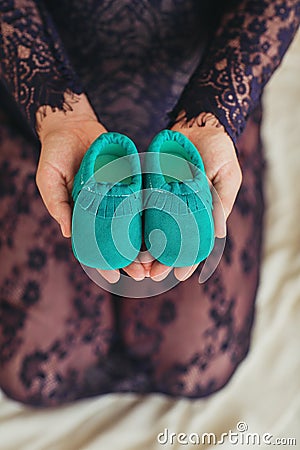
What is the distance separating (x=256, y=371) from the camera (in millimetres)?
875

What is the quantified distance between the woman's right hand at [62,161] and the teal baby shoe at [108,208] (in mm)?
28

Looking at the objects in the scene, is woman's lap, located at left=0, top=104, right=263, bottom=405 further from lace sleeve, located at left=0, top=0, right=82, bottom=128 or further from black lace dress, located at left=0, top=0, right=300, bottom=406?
lace sleeve, located at left=0, top=0, right=82, bottom=128

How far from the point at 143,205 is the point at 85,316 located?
32cm

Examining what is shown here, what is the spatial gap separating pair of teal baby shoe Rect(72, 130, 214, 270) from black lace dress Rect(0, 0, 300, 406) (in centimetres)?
23

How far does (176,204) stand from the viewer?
54 centimetres

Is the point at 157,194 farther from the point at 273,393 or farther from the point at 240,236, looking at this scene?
the point at 273,393

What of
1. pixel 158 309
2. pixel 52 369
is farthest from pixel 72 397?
pixel 158 309

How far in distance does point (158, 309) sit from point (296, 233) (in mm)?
286

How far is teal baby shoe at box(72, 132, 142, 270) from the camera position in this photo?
1.77 ft

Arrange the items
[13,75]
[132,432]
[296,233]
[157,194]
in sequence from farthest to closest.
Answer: [296,233] → [132,432] → [13,75] → [157,194]

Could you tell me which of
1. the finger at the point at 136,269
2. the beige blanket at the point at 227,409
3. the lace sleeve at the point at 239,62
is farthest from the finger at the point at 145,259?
the beige blanket at the point at 227,409

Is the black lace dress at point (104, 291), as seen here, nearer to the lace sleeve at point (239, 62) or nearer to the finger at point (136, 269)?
the lace sleeve at point (239, 62)

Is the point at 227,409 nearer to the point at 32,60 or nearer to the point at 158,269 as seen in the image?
the point at 158,269

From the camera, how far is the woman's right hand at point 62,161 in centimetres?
60
